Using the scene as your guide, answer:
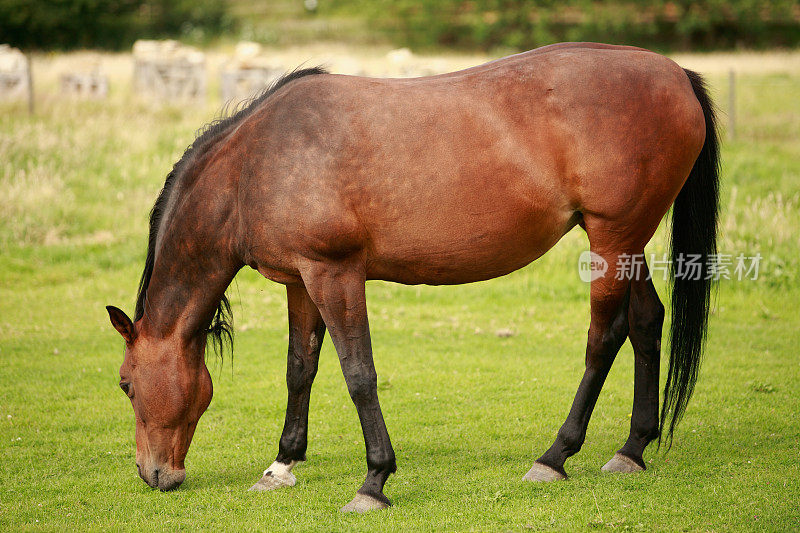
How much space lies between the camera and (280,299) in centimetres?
971

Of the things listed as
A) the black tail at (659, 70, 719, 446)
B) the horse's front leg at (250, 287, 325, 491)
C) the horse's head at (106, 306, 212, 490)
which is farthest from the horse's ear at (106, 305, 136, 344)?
the black tail at (659, 70, 719, 446)

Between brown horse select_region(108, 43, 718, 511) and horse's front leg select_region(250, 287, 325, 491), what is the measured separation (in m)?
0.15

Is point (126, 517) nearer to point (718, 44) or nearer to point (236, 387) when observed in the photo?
point (236, 387)

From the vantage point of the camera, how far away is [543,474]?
4.82 metres

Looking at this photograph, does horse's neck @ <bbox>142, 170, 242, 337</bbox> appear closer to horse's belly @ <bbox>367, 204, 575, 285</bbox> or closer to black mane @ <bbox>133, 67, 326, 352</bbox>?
black mane @ <bbox>133, 67, 326, 352</bbox>

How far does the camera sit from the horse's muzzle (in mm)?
4734

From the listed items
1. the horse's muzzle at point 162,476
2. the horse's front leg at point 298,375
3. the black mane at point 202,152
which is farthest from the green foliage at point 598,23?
the horse's muzzle at point 162,476

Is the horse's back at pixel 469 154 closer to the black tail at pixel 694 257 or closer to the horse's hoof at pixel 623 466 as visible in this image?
the black tail at pixel 694 257

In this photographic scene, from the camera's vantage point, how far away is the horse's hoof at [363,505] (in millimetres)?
4434

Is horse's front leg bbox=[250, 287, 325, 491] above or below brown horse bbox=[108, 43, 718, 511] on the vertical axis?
below

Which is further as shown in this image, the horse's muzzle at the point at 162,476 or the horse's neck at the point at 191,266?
the horse's muzzle at the point at 162,476

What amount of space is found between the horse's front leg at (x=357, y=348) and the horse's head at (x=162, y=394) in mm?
926

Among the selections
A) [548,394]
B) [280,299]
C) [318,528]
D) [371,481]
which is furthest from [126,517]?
[280,299]

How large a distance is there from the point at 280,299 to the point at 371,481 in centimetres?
543
